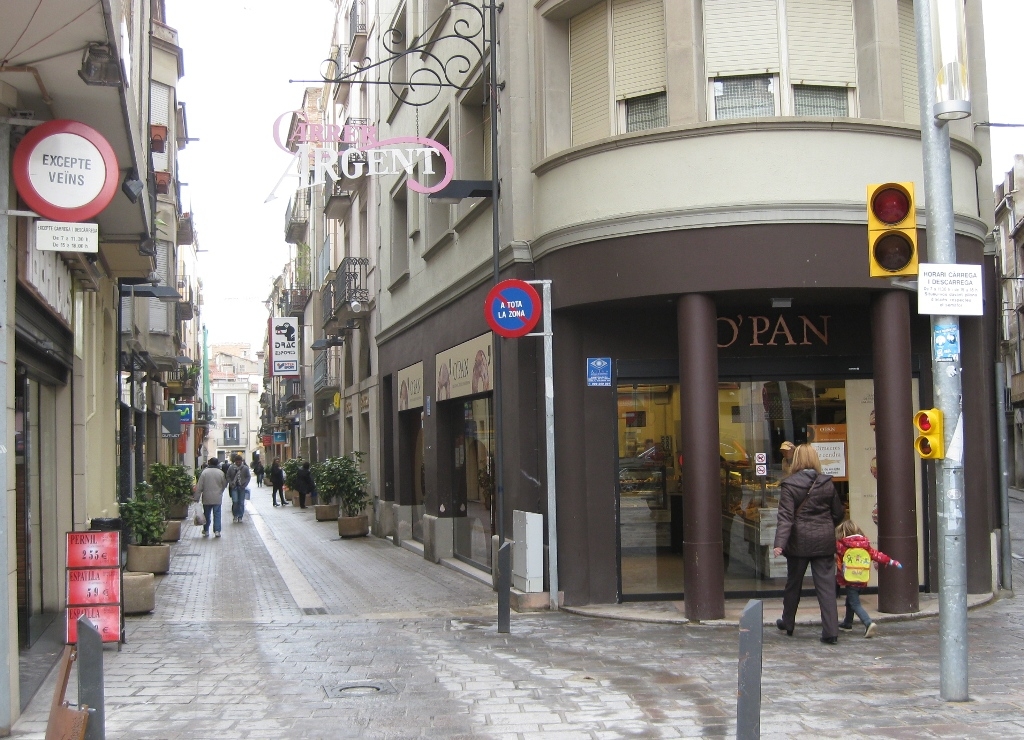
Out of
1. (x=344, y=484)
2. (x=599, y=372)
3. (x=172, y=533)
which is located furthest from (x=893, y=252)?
(x=172, y=533)

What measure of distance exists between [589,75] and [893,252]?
573cm

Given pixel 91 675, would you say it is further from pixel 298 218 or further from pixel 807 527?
pixel 298 218

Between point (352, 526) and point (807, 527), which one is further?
point (352, 526)

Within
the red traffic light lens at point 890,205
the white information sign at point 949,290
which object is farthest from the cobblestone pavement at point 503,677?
the red traffic light lens at point 890,205

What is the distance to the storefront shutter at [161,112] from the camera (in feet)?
76.5

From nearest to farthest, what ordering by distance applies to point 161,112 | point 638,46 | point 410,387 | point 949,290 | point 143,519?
point 949,290 → point 638,46 → point 143,519 → point 410,387 → point 161,112

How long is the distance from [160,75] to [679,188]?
1685 cm

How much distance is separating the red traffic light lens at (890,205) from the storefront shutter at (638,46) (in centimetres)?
463

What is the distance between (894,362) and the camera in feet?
36.2

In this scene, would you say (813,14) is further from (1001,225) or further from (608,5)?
(1001,225)

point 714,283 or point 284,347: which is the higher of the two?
point 284,347

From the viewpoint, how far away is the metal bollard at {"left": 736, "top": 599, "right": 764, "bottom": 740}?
5754 mm

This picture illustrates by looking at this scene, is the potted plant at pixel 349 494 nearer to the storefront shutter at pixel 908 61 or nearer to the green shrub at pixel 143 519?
the green shrub at pixel 143 519

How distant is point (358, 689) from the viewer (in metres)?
8.20
